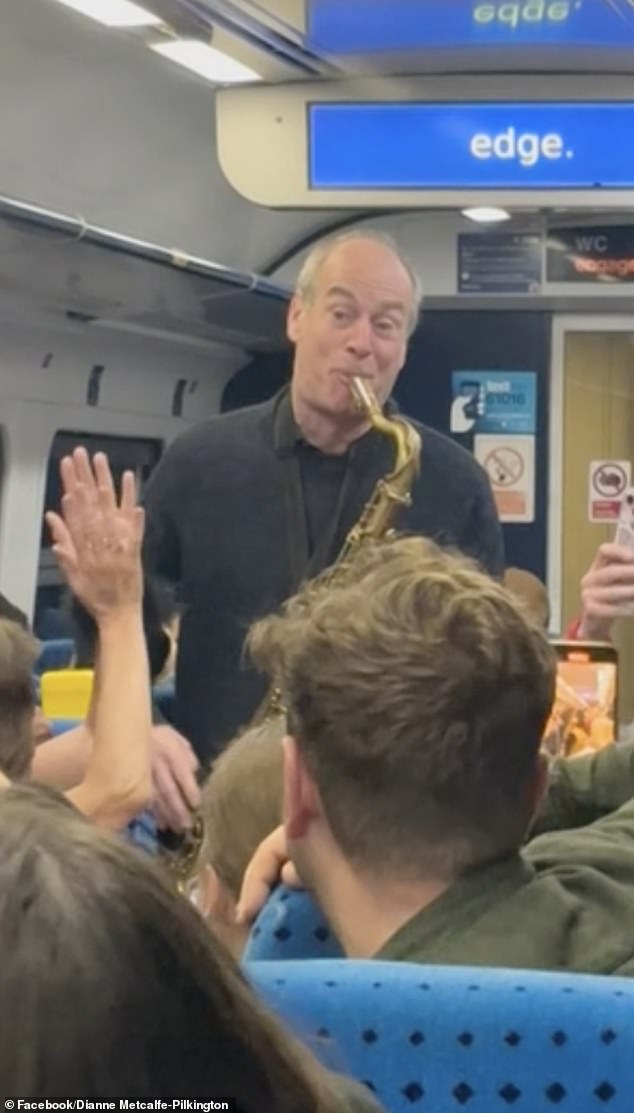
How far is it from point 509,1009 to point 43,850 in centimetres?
62

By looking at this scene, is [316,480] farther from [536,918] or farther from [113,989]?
[113,989]

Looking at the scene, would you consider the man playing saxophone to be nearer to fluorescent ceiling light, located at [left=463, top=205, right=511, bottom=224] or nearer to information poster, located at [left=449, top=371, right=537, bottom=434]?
fluorescent ceiling light, located at [left=463, top=205, right=511, bottom=224]

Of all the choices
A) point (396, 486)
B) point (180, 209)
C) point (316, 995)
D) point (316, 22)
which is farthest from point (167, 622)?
point (180, 209)

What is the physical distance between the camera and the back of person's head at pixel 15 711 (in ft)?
8.03

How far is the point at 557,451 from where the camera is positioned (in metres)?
9.37

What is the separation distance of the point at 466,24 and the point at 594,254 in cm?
532

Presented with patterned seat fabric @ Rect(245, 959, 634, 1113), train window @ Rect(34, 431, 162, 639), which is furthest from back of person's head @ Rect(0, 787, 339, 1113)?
train window @ Rect(34, 431, 162, 639)

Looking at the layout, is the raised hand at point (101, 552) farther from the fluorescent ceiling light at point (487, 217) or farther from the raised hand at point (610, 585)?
the fluorescent ceiling light at point (487, 217)

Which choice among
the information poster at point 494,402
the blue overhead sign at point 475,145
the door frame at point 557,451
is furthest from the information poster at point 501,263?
the blue overhead sign at point 475,145

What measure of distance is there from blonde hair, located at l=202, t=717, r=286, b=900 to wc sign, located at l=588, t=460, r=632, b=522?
7123 millimetres

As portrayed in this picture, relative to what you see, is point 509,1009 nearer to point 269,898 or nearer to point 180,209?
point 269,898

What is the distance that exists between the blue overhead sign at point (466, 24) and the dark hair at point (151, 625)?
136 cm

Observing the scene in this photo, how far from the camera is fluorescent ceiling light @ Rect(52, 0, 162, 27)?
4078 millimetres

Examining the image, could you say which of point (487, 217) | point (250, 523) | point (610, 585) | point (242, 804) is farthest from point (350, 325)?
point (487, 217)
